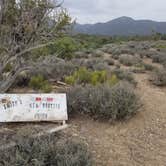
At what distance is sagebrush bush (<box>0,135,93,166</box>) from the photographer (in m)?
3.85

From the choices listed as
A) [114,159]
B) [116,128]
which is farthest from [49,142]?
[116,128]

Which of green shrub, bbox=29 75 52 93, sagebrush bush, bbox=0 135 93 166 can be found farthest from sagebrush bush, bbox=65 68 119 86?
sagebrush bush, bbox=0 135 93 166

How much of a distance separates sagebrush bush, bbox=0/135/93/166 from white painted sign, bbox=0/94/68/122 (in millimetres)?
889

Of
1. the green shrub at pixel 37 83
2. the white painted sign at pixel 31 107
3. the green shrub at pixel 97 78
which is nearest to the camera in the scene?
the white painted sign at pixel 31 107

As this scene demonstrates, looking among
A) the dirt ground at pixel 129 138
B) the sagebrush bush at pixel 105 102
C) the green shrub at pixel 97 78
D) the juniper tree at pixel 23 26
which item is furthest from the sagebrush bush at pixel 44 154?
the green shrub at pixel 97 78

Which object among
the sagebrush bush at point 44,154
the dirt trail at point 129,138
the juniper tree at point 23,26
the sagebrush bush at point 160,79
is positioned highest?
the juniper tree at point 23,26

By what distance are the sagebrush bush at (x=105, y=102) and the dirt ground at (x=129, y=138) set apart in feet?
0.60

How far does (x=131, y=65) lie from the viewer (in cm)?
1476

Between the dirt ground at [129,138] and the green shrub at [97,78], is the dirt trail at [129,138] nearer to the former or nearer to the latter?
the dirt ground at [129,138]

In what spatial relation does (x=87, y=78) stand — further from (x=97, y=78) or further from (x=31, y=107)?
(x=31, y=107)

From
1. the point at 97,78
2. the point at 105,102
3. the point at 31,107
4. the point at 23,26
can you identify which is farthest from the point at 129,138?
the point at 97,78

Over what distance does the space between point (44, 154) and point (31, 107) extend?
4.71 ft

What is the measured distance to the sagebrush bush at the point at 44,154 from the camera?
3846 millimetres

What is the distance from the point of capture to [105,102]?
5973 mm
